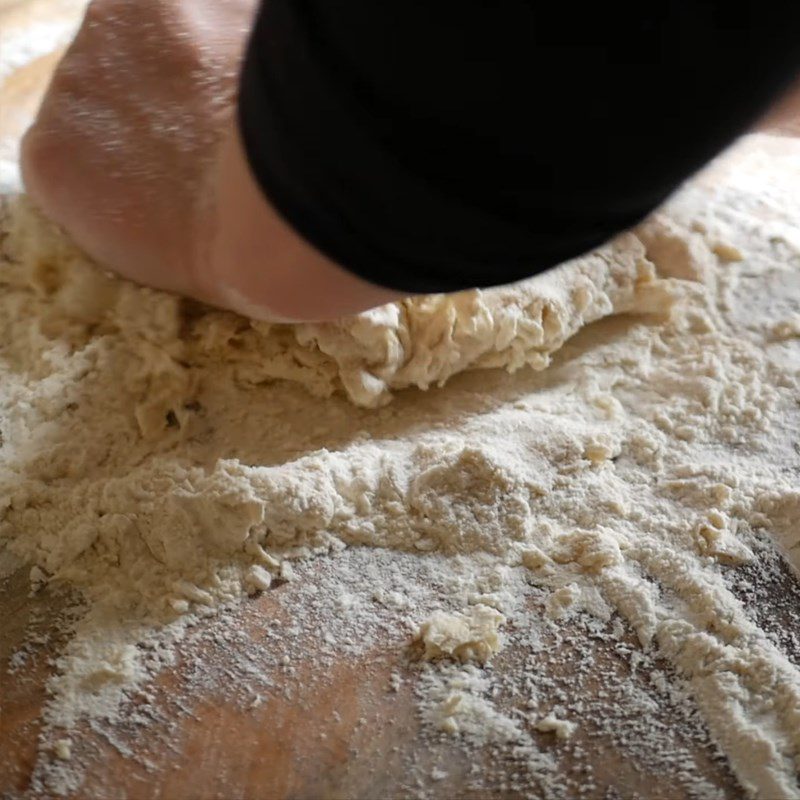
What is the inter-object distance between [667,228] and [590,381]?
0.82 feet

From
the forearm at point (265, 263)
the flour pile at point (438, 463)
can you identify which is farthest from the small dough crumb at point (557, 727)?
the forearm at point (265, 263)

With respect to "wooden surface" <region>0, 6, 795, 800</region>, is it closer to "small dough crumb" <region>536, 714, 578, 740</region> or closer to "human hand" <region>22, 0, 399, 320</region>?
"small dough crumb" <region>536, 714, 578, 740</region>

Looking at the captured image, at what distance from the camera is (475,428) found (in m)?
0.85

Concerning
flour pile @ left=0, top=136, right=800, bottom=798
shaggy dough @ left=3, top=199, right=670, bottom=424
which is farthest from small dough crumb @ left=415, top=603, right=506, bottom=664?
shaggy dough @ left=3, top=199, right=670, bottom=424

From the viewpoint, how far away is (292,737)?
0.65m

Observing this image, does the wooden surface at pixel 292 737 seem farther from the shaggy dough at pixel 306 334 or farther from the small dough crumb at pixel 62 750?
the shaggy dough at pixel 306 334

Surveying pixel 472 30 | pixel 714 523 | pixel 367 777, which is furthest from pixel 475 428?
pixel 472 30

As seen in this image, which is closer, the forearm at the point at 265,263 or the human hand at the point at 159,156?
the forearm at the point at 265,263

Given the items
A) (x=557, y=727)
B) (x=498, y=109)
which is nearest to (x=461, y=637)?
(x=557, y=727)

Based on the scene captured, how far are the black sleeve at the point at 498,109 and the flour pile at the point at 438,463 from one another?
0.34 meters

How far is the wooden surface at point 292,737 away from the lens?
0.62 meters

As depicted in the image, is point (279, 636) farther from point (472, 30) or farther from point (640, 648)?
point (472, 30)

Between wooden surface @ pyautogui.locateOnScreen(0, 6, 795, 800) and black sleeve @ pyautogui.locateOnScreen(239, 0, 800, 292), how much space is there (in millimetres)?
365

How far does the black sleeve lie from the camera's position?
1.17 ft
